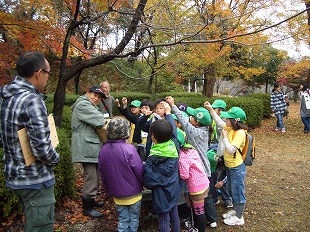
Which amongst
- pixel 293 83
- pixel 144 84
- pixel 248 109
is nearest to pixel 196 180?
pixel 248 109

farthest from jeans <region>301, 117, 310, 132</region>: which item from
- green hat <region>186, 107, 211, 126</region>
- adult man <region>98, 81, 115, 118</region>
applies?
green hat <region>186, 107, 211, 126</region>

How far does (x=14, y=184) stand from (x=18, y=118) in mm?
478

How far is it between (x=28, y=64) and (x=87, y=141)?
153 cm

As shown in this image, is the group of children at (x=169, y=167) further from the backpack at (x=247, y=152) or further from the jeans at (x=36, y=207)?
the jeans at (x=36, y=207)

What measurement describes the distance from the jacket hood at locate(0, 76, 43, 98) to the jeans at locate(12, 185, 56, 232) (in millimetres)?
688

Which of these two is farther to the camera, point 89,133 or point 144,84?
point 144,84

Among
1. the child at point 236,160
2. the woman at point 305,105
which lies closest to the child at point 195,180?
the child at point 236,160

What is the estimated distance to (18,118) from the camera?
1734mm

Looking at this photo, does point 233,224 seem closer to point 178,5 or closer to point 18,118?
point 18,118

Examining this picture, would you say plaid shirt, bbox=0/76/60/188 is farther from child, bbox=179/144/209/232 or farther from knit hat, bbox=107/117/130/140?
child, bbox=179/144/209/232

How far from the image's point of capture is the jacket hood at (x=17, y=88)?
5.76 feet

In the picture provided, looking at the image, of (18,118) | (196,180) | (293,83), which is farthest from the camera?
(293,83)

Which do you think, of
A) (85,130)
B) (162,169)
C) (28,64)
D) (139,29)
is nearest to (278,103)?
(139,29)

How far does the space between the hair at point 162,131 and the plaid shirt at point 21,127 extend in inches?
37.0
